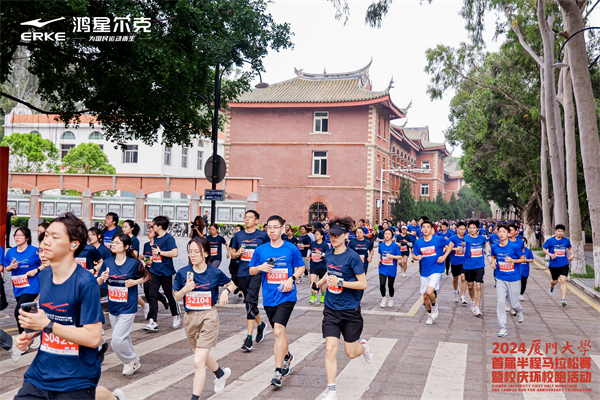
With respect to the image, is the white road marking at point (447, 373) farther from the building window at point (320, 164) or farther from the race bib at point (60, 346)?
the building window at point (320, 164)

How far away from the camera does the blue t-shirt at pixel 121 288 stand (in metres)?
6.38

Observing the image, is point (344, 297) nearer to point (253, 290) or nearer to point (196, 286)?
point (196, 286)

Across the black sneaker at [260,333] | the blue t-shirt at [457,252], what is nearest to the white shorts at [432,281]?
the blue t-shirt at [457,252]

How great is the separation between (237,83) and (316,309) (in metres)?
6.96

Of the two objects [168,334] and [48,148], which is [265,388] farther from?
[48,148]

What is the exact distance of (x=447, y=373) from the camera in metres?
6.46

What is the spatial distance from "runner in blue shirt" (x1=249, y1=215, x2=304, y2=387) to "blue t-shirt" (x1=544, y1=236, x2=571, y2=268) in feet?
27.5

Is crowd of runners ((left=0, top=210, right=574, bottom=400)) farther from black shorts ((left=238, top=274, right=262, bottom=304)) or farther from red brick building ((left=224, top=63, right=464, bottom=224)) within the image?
red brick building ((left=224, top=63, right=464, bottom=224))

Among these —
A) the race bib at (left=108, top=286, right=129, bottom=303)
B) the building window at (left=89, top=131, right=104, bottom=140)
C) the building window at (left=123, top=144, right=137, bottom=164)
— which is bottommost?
the race bib at (left=108, top=286, right=129, bottom=303)

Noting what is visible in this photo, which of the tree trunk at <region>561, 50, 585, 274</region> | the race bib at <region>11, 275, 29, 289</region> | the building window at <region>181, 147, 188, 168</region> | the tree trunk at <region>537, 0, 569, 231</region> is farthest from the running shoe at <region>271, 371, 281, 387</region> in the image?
the building window at <region>181, 147, 188, 168</region>

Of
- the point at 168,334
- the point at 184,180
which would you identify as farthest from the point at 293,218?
the point at 168,334

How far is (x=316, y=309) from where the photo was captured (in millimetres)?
11148

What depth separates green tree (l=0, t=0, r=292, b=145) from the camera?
9.94 m

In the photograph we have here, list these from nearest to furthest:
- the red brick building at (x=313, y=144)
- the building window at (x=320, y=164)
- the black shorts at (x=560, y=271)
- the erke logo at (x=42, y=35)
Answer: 1. the erke logo at (x=42, y=35)
2. the black shorts at (x=560, y=271)
3. the red brick building at (x=313, y=144)
4. the building window at (x=320, y=164)
